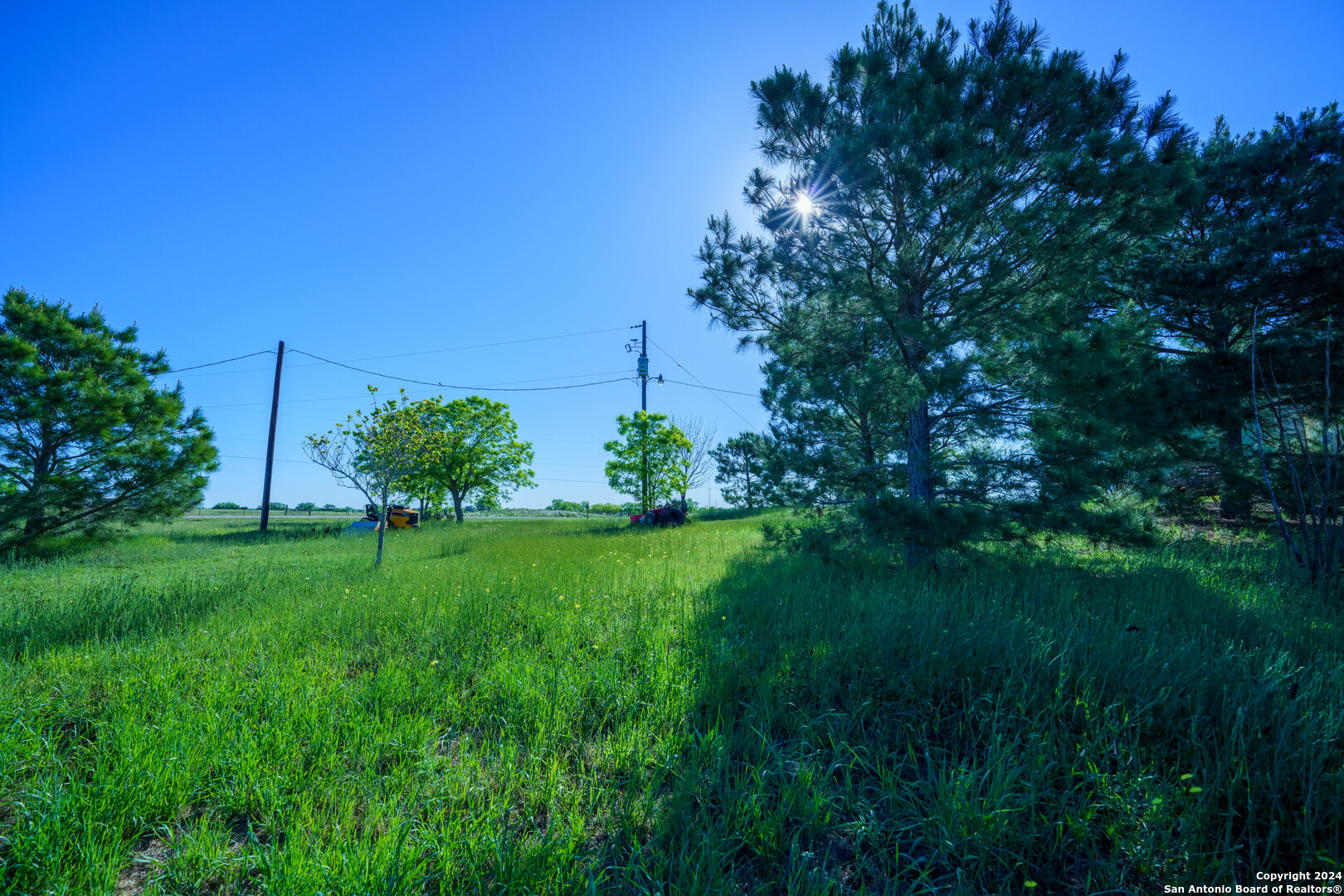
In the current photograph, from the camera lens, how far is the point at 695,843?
187cm

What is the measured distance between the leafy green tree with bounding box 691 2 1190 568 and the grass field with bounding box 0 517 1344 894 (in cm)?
194

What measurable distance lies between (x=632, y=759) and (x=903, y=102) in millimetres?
6620

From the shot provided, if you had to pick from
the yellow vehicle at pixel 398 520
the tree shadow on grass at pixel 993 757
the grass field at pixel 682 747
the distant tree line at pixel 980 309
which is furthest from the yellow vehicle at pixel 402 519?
the tree shadow on grass at pixel 993 757

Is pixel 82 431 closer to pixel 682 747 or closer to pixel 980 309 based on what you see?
pixel 682 747

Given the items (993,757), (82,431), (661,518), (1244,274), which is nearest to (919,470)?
(993,757)

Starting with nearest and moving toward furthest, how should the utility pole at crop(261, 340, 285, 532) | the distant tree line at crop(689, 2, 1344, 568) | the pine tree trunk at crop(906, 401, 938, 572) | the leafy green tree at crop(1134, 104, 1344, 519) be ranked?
1. the distant tree line at crop(689, 2, 1344, 568)
2. the pine tree trunk at crop(906, 401, 938, 572)
3. the leafy green tree at crop(1134, 104, 1344, 519)
4. the utility pole at crop(261, 340, 285, 532)

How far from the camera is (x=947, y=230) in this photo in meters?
5.15

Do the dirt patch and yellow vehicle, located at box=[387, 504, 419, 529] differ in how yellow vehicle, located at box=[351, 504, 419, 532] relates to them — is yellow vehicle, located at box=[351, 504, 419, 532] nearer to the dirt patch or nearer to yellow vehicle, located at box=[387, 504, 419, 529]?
yellow vehicle, located at box=[387, 504, 419, 529]

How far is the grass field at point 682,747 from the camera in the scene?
176cm

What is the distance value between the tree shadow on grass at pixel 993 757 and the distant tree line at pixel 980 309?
2031 mm

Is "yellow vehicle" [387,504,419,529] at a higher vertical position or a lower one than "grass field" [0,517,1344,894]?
lower

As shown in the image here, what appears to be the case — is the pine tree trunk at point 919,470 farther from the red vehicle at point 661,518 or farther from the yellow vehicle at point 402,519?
the yellow vehicle at point 402,519

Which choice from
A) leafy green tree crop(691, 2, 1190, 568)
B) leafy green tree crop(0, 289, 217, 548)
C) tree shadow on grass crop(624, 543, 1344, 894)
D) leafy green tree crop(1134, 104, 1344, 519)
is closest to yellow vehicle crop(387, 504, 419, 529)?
leafy green tree crop(0, 289, 217, 548)

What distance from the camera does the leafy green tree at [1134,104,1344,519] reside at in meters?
7.17
